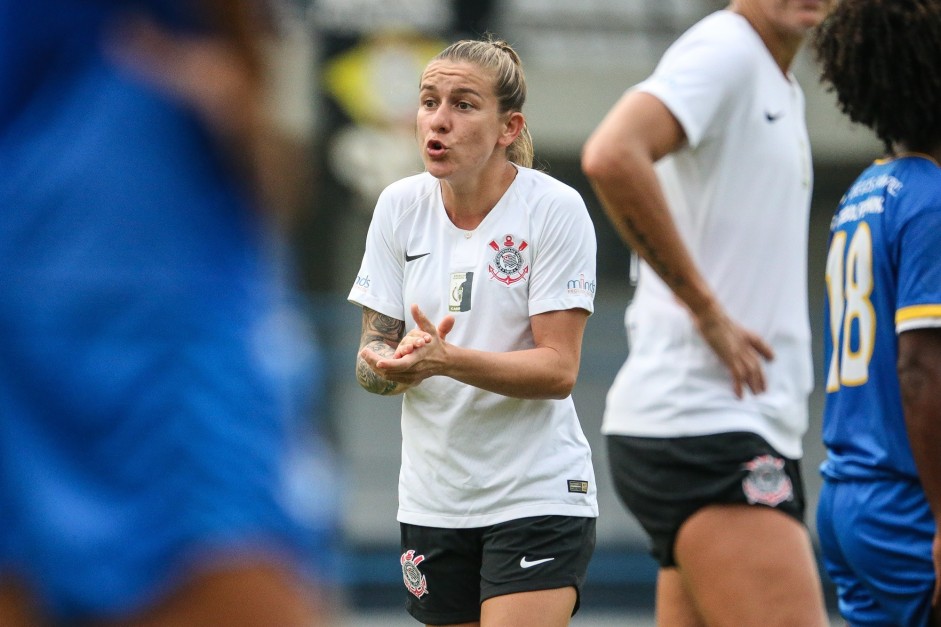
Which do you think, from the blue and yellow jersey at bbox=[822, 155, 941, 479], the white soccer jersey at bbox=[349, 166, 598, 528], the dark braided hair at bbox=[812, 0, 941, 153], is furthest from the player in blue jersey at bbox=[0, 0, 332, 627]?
the dark braided hair at bbox=[812, 0, 941, 153]

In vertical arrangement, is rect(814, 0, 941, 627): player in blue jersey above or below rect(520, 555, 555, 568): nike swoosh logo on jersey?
above

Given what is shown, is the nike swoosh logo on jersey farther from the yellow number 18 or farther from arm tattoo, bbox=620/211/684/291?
the yellow number 18

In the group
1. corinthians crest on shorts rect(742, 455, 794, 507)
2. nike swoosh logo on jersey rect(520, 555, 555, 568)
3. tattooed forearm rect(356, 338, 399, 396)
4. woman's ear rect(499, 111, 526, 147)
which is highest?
woman's ear rect(499, 111, 526, 147)

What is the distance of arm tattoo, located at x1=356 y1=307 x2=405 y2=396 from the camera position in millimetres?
3578

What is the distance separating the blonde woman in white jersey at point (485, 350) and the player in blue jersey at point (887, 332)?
701 mm

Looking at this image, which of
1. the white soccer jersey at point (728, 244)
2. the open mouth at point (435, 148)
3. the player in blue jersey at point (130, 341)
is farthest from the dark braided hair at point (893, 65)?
the player in blue jersey at point (130, 341)

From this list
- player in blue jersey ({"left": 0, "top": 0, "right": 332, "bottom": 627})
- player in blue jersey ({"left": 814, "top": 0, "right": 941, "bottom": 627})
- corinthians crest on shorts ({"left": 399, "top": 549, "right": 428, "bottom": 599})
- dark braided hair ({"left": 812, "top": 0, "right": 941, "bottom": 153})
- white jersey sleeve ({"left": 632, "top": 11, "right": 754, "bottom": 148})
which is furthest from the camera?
corinthians crest on shorts ({"left": 399, "top": 549, "right": 428, "bottom": 599})

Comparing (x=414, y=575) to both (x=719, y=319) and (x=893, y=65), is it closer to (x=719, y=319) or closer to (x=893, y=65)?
(x=719, y=319)

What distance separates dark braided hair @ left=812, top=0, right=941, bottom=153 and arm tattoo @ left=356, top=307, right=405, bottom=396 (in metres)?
1.44

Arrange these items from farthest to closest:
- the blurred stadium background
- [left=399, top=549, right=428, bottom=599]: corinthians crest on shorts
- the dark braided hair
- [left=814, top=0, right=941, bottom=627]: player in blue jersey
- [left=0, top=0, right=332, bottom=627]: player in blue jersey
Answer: the blurred stadium background
[left=399, top=549, right=428, bottom=599]: corinthians crest on shorts
the dark braided hair
[left=814, top=0, right=941, bottom=627]: player in blue jersey
[left=0, top=0, right=332, bottom=627]: player in blue jersey

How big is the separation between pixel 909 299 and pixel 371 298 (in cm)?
144

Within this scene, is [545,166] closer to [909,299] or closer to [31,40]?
[909,299]

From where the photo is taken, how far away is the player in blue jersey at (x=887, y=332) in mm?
3328

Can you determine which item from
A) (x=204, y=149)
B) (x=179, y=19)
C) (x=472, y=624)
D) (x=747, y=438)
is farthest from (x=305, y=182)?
(x=472, y=624)
